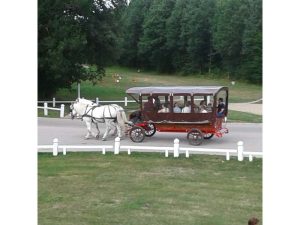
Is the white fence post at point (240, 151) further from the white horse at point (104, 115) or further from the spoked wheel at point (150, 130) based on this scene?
the white horse at point (104, 115)

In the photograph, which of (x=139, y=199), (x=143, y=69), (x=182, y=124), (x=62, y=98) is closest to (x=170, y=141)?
(x=182, y=124)

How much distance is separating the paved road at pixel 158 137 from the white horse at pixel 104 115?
415 mm

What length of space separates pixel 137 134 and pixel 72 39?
12.0 metres

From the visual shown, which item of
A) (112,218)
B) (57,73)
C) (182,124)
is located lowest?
(112,218)

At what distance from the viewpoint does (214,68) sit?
61750 mm

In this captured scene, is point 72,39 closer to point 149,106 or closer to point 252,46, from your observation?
point 149,106

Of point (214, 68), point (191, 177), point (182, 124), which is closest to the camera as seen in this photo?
point (191, 177)

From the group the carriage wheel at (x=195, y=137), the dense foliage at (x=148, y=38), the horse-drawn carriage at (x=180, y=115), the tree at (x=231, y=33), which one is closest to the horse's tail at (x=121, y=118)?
the horse-drawn carriage at (x=180, y=115)

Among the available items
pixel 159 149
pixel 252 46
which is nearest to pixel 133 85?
pixel 252 46

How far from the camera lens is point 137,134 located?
15711 millimetres
